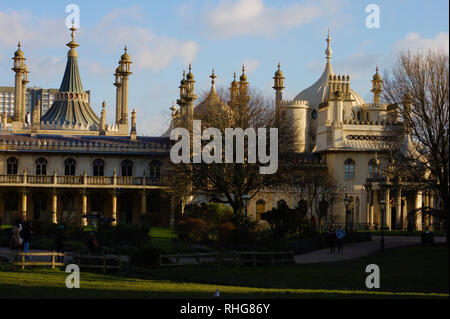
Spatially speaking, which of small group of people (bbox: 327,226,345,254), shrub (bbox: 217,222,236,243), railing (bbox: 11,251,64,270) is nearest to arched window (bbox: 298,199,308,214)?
small group of people (bbox: 327,226,345,254)

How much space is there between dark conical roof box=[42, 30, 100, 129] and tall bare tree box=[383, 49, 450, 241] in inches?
1980

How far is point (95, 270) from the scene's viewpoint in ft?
94.9

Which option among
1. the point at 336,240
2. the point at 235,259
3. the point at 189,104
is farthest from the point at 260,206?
the point at 235,259

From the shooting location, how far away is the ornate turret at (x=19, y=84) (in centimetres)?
8169

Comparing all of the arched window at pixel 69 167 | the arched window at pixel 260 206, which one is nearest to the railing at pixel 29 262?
the arched window at pixel 69 167

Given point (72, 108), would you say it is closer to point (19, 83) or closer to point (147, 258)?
point (19, 83)

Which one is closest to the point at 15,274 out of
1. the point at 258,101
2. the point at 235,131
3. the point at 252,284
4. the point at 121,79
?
the point at 252,284

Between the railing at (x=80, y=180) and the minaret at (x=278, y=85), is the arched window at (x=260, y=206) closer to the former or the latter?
the railing at (x=80, y=180)

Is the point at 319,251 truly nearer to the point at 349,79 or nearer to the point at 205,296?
the point at 205,296

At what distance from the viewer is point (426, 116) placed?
41469 millimetres

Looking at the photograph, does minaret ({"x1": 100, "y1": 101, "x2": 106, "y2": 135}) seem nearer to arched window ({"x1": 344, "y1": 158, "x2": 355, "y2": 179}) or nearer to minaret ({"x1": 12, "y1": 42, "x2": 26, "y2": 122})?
minaret ({"x1": 12, "y1": 42, "x2": 26, "y2": 122})

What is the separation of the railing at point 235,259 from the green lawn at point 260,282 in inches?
21.4

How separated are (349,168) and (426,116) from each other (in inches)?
1277

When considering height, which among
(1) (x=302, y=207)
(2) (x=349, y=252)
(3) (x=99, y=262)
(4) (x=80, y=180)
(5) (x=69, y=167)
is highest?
(5) (x=69, y=167)
